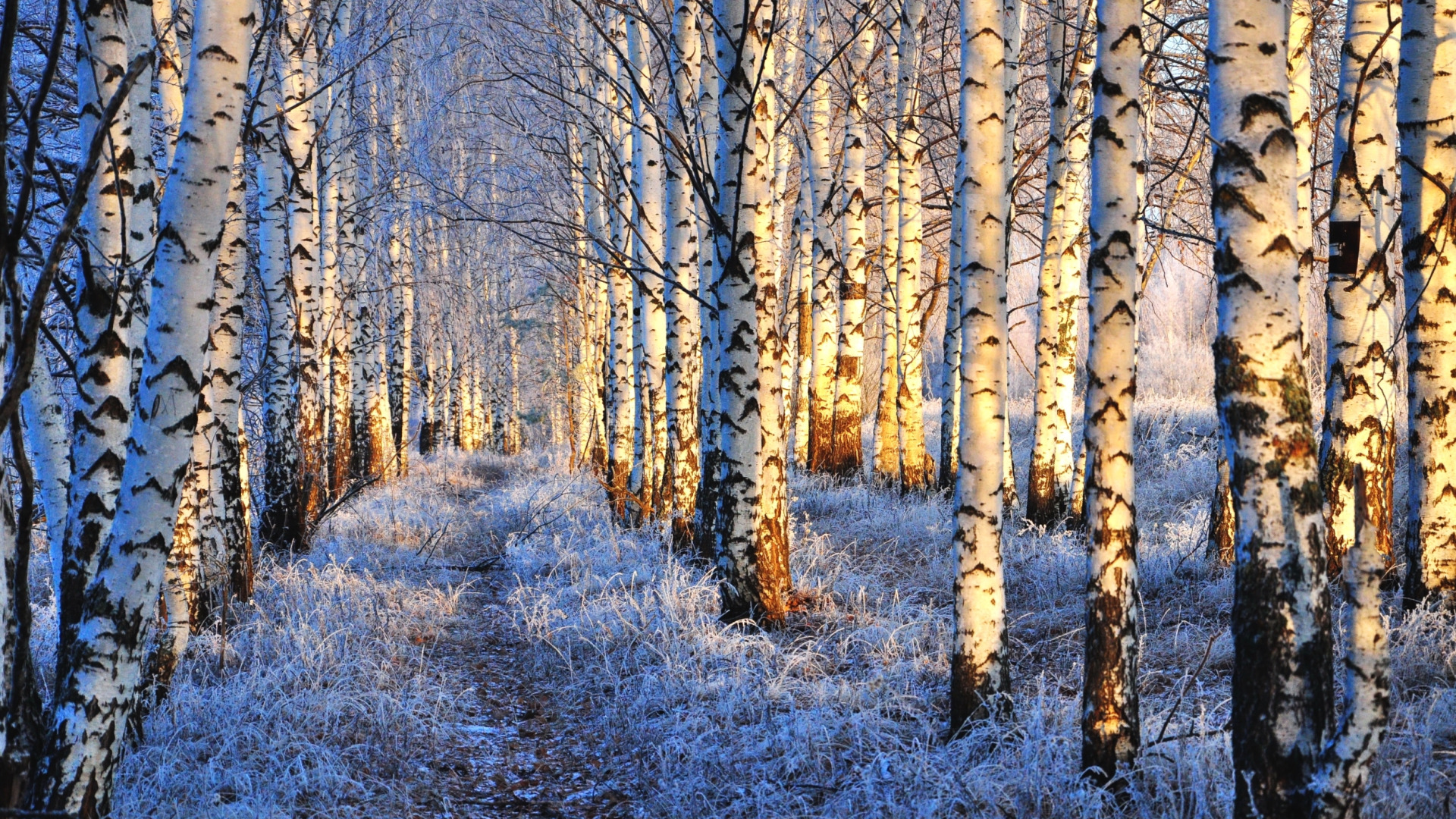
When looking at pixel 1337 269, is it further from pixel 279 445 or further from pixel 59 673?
pixel 279 445

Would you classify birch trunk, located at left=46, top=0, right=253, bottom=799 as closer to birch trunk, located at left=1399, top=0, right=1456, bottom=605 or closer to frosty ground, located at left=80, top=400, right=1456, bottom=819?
frosty ground, located at left=80, top=400, right=1456, bottom=819

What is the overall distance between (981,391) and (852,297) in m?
7.66

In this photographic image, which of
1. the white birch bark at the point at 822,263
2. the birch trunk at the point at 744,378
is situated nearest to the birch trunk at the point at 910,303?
the white birch bark at the point at 822,263

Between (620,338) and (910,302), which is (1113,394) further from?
(620,338)

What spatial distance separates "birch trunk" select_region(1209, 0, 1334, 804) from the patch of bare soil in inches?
94.5

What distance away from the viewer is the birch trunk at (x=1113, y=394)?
296 centimetres

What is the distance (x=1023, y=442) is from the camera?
1523 centimetres

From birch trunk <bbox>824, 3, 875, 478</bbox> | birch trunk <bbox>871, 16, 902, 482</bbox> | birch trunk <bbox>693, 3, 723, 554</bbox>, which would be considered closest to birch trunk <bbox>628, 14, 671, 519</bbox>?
birch trunk <bbox>693, 3, 723, 554</bbox>

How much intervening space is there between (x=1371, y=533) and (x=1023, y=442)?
13.5 m

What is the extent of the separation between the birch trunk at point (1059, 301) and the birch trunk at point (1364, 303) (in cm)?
271

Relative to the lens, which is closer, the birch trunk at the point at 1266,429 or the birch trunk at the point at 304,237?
the birch trunk at the point at 1266,429

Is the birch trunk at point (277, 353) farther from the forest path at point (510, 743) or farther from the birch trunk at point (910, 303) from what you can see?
the birch trunk at point (910, 303)

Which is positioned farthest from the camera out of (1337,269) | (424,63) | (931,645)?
(424,63)

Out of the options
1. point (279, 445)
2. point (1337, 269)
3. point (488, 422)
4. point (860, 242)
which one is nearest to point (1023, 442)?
point (860, 242)
